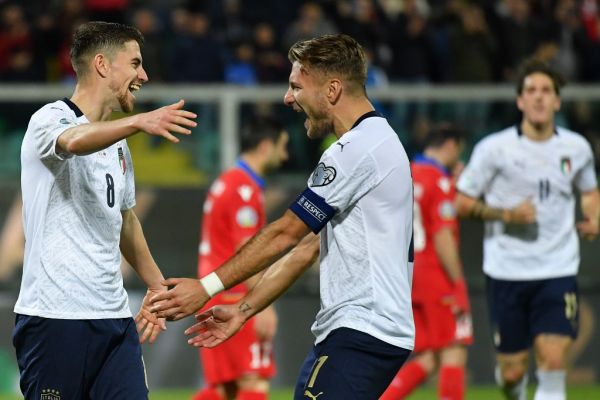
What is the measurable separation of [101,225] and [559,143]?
4.27 meters

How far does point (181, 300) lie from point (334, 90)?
3.56 ft

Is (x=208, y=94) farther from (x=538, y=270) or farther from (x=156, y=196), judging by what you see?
(x=538, y=270)

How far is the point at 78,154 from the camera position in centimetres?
500

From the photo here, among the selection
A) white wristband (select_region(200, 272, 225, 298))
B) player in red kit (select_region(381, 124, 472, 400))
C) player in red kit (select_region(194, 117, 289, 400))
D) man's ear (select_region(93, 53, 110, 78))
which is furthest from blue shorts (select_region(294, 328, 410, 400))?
player in red kit (select_region(381, 124, 472, 400))

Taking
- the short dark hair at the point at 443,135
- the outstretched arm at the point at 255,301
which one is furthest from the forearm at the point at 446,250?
the outstretched arm at the point at 255,301

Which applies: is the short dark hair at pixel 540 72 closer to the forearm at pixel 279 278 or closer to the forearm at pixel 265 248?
the forearm at pixel 279 278

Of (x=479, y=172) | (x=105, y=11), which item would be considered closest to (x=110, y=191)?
(x=479, y=172)

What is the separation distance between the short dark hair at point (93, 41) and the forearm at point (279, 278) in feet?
4.02

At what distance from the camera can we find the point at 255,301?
211 inches

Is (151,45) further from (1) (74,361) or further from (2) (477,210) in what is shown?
(1) (74,361)

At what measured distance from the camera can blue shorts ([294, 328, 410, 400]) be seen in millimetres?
4992

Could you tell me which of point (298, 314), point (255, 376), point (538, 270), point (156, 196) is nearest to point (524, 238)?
point (538, 270)

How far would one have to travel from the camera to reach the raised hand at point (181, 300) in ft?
16.7

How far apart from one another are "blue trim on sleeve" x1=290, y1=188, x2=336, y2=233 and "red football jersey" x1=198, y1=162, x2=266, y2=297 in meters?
3.21
